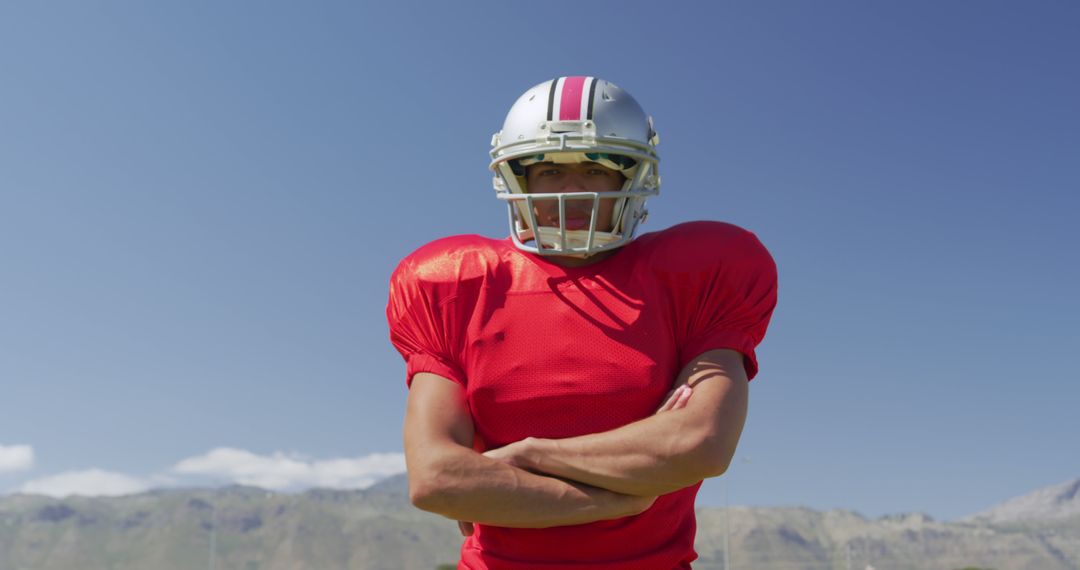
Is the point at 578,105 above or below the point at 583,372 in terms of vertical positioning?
above

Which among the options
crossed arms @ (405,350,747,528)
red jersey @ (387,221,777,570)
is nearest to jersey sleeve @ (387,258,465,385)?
red jersey @ (387,221,777,570)

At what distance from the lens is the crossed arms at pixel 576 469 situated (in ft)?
11.6

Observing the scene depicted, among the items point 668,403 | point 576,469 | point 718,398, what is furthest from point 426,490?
point 718,398

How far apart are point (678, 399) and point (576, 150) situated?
34.4 inches

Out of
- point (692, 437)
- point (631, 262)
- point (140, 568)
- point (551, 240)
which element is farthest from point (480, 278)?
point (140, 568)

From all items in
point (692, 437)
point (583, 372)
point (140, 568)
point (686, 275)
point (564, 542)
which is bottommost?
point (564, 542)

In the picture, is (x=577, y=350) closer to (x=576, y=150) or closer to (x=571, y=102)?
(x=576, y=150)

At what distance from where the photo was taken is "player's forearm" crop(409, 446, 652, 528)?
139 inches

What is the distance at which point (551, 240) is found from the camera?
391 cm

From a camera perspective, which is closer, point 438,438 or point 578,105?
point 438,438

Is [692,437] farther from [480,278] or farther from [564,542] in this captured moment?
[480,278]

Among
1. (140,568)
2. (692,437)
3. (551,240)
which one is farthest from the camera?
(140,568)

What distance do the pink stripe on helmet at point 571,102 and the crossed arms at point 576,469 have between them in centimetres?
100

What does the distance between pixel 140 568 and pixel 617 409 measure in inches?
7860
